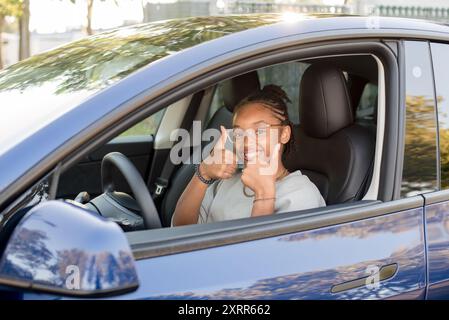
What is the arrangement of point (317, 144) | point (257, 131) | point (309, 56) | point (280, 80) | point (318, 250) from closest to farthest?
point (318, 250) → point (309, 56) → point (257, 131) → point (317, 144) → point (280, 80)

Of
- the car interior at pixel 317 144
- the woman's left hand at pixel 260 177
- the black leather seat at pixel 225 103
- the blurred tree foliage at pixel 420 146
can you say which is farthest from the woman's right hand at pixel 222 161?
the blurred tree foliage at pixel 420 146

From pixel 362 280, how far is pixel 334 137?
768 millimetres

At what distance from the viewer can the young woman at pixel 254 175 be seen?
7.22ft

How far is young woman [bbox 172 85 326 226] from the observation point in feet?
7.22

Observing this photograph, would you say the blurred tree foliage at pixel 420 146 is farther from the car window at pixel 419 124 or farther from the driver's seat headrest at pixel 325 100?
the driver's seat headrest at pixel 325 100

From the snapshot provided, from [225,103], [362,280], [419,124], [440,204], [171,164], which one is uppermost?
[419,124]

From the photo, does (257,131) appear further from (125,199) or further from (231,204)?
(125,199)

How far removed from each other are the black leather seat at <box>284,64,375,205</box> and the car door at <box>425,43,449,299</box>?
0.84 feet

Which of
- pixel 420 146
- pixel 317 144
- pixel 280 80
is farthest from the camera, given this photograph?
pixel 280 80

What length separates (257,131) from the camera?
7.55 ft

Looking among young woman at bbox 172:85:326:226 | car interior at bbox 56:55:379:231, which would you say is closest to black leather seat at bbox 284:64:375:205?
car interior at bbox 56:55:379:231

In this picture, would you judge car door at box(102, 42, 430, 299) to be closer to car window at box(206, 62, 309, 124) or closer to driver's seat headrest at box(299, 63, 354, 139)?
driver's seat headrest at box(299, 63, 354, 139)

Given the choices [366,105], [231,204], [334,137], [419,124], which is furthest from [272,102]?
[366,105]
